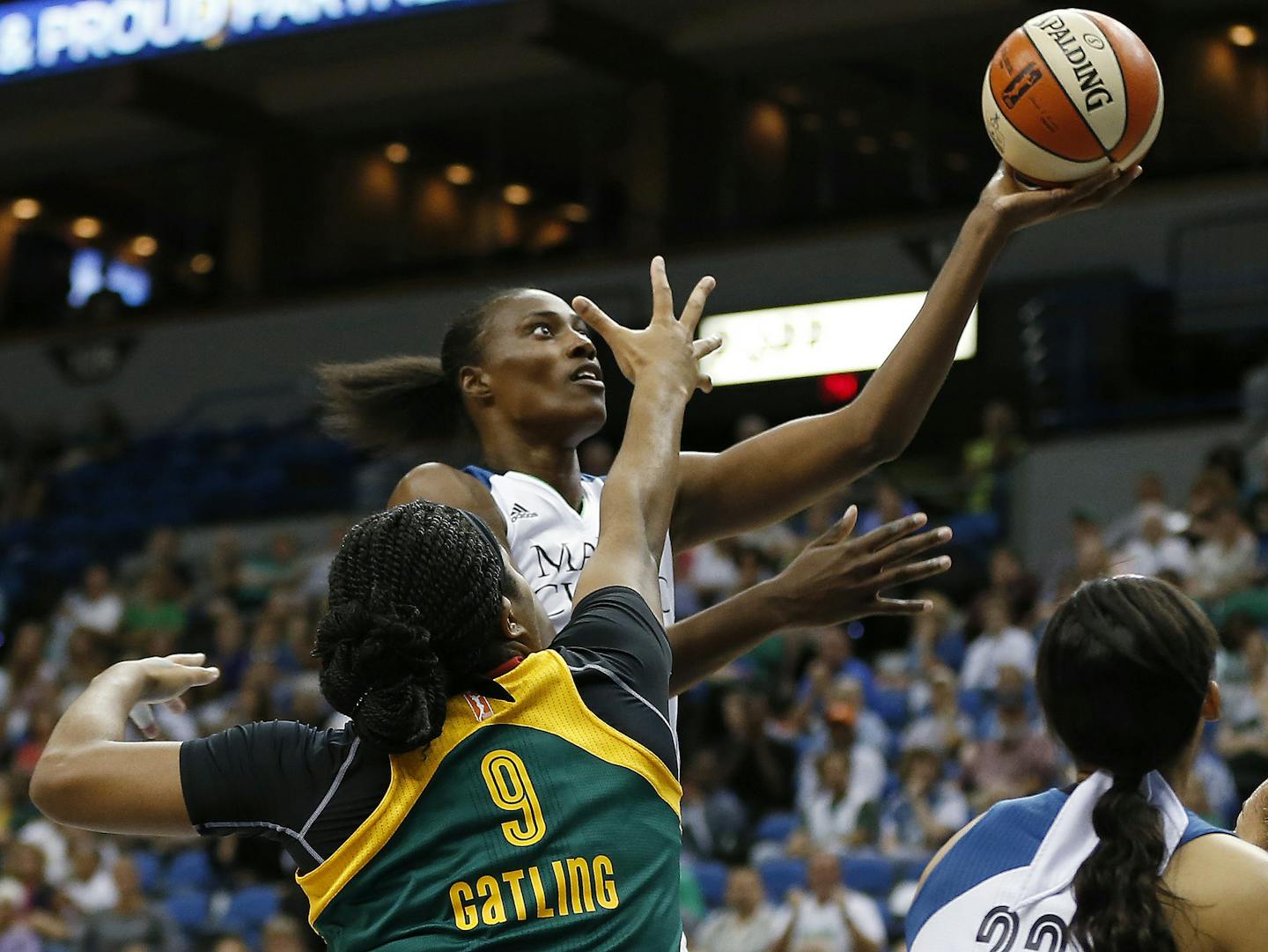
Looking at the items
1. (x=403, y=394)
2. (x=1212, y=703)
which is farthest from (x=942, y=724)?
(x=1212, y=703)

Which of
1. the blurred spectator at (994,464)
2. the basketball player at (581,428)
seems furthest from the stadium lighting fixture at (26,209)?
the basketball player at (581,428)

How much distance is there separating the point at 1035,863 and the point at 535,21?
12.4m

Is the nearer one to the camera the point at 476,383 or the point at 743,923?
the point at 476,383

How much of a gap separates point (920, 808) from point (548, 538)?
5.77 metres

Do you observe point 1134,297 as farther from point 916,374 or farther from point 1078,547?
point 916,374

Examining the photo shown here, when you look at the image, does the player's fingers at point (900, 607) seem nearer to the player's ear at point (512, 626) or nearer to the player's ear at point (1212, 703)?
the player's ear at point (1212, 703)

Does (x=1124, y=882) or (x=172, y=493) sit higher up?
(x=1124, y=882)

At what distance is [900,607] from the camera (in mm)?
3131

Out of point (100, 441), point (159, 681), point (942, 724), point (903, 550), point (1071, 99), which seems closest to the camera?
point (159, 681)

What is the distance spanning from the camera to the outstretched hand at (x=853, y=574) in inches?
123

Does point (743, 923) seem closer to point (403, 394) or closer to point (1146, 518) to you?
point (1146, 518)

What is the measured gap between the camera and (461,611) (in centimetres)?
222

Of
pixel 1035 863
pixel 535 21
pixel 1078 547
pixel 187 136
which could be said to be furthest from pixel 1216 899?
pixel 187 136

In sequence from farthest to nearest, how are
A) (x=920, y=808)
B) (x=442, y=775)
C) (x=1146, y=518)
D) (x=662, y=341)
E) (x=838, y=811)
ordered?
1. (x=1146, y=518)
2. (x=838, y=811)
3. (x=920, y=808)
4. (x=662, y=341)
5. (x=442, y=775)
